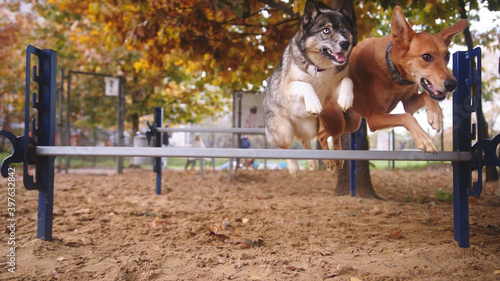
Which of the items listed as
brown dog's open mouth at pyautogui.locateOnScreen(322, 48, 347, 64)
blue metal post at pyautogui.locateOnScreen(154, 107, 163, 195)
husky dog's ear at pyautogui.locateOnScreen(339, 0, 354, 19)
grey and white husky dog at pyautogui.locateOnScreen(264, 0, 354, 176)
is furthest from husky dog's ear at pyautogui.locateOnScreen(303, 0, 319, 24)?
blue metal post at pyautogui.locateOnScreen(154, 107, 163, 195)

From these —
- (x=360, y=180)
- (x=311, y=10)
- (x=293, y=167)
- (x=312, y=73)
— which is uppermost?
(x=311, y=10)

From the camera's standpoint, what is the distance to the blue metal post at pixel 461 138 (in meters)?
2.88

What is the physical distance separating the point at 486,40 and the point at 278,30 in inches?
193

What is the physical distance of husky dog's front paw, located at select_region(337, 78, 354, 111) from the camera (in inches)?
86.1

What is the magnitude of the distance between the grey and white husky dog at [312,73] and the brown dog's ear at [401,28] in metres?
0.26

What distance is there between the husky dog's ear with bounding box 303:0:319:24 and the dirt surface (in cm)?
170

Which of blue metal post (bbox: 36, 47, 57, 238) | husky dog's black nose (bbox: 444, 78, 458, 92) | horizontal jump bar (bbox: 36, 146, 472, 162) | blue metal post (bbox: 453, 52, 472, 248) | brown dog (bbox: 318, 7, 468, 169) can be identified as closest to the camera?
husky dog's black nose (bbox: 444, 78, 458, 92)

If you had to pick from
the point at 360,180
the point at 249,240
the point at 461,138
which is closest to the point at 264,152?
the point at 249,240

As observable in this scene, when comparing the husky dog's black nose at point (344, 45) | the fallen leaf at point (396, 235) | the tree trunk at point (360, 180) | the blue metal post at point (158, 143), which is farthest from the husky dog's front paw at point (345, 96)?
the blue metal post at point (158, 143)

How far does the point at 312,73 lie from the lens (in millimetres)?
2379

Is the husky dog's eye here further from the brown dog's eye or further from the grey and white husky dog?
the brown dog's eye

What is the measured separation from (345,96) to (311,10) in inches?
23.7

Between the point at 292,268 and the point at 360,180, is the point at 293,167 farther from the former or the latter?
the point at 360,180

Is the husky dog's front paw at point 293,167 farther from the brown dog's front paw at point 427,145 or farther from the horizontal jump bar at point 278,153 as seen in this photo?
the brown dog's front paw at point 427,145
